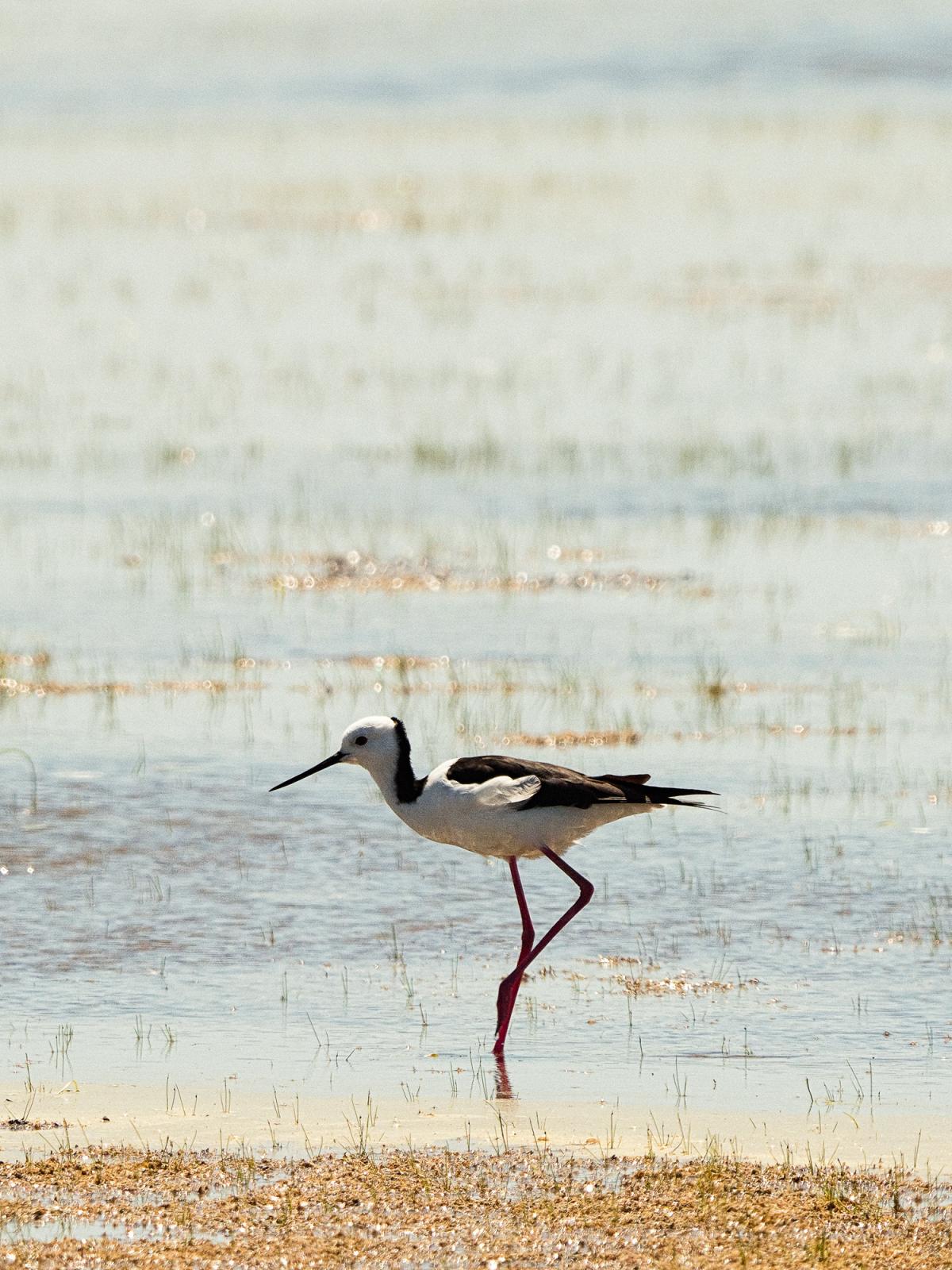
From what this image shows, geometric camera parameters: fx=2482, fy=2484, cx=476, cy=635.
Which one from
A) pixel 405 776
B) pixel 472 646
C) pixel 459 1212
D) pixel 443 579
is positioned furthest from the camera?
pixel 443 579

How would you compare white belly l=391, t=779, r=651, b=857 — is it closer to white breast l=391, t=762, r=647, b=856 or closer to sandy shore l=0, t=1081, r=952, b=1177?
white breast l=391, t=762, r=647, b=856

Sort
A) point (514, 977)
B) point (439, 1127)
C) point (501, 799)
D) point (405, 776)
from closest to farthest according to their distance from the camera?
point (439, 1127) → point (514, 977) → point (501, 799) → point (405, 776)

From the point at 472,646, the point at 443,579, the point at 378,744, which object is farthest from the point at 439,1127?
the point at 443,579

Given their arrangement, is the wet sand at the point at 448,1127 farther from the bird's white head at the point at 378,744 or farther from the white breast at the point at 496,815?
→ the bird's white head at the point at 378,744

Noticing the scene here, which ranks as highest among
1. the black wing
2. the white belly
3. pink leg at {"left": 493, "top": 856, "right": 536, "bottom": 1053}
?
the black wing

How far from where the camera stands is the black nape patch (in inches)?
389

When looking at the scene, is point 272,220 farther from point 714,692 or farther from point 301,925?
point 301,925

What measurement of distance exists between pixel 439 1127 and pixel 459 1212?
958 mm

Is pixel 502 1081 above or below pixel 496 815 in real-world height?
below

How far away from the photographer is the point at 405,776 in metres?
9.93

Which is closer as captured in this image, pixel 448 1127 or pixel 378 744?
pixel 448 1127

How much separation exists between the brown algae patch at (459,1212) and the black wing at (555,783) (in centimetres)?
221

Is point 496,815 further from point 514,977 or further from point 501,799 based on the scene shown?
point 514,977

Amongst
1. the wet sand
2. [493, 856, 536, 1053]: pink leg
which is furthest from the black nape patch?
the wet sand
